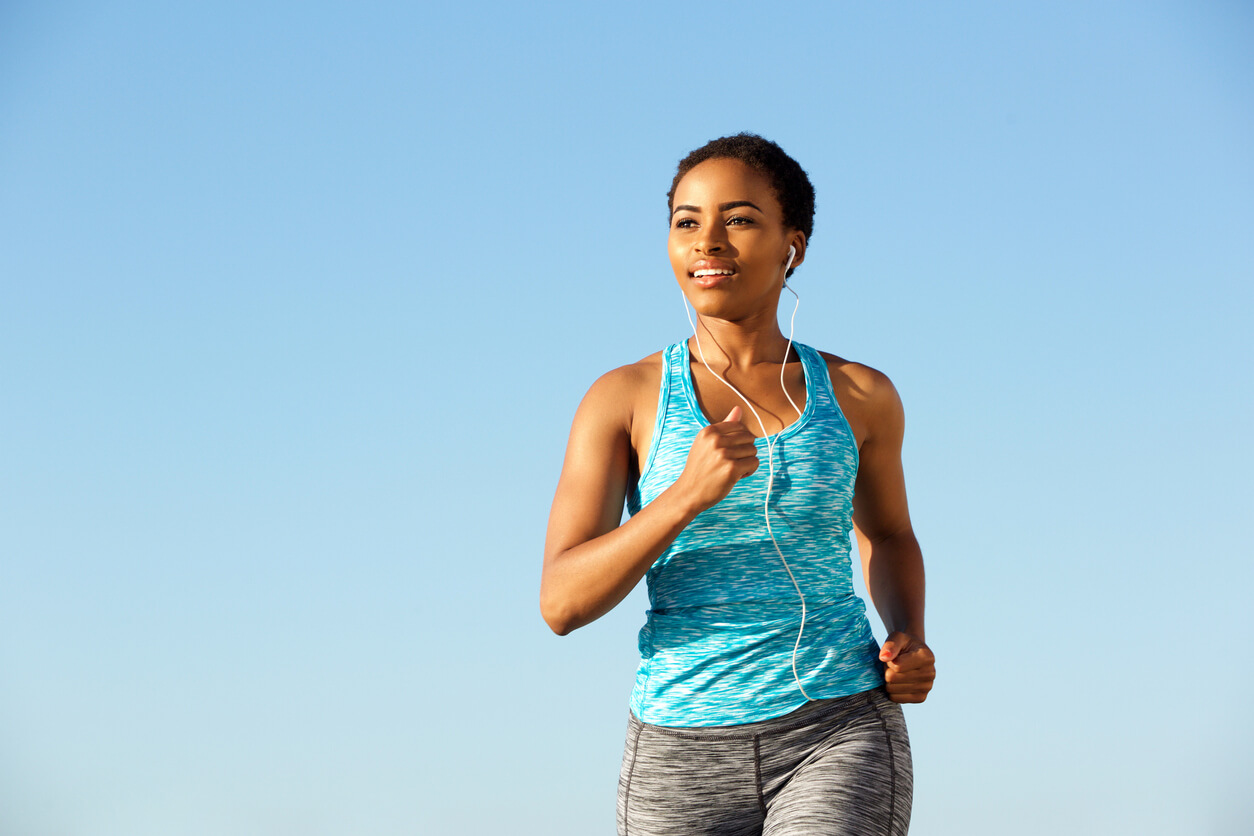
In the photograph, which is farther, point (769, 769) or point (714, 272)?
point (714, 272)

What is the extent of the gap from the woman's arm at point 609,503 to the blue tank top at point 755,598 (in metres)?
0.14

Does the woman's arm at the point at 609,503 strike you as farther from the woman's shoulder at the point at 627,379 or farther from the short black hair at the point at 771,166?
the short black hair at the point at 771,166

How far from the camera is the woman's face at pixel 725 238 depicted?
4016mm

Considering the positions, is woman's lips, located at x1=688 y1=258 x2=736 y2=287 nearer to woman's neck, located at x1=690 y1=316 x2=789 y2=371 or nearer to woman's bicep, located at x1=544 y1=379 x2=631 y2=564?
woman's neck, located at x1=690 y1=316 x2=789 y2=371

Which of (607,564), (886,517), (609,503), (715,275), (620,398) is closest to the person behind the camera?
(607,564)

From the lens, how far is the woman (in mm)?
3494

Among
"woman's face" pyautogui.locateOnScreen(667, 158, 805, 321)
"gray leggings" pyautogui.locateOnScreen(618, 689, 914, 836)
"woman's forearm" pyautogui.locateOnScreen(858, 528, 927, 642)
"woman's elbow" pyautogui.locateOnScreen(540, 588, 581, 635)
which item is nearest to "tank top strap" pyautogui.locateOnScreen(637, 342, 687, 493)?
"woman's face" pyautogui.locateOnScreen(667, 158, 805, 321)

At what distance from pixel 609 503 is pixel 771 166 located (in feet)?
4.07

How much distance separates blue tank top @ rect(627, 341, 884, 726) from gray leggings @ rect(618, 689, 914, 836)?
0.16ft

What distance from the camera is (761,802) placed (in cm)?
359

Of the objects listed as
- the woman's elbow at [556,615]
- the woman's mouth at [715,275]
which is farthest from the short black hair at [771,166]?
the woman's elbow at [556,615]

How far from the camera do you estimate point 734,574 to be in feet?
11.9

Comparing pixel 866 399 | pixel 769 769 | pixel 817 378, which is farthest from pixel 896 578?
pixel 769 769

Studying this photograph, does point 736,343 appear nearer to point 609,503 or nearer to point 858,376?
point 858,376
